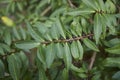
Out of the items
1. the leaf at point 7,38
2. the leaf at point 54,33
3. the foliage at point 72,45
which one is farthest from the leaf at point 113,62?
the leaf at point 7,38

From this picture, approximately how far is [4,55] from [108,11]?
2.38ft

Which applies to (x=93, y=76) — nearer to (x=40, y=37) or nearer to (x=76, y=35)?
(x=76, y=35)

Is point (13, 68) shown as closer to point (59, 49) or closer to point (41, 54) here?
point (41, 54)

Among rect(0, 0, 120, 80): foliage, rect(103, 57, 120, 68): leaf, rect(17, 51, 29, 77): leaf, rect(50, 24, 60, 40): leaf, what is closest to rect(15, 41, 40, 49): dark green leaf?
rect(0, 0, 120, 80): foliage

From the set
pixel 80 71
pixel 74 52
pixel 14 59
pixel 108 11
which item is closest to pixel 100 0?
pixel 108 11

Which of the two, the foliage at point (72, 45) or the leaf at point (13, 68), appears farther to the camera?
the leaf at point (13, 68)

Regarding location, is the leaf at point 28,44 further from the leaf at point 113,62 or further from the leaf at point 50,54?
the leaf at point 113,62

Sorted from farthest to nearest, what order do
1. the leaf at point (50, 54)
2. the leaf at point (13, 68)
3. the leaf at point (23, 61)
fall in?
1. the leaf at point (23, 61)
2. the leaf at point (13, 68)
3. the leaf at point (50, 54)

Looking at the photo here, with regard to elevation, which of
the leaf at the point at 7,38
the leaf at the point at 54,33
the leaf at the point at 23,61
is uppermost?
the leaf at the point at 54,33

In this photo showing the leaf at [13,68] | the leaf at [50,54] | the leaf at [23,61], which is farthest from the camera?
the leaf at [23,61]

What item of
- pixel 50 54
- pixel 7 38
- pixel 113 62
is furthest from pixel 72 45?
pixel 7 38

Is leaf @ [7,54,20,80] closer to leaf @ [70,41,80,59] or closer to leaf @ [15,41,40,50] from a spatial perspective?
leaf @ [15,41,40,50]

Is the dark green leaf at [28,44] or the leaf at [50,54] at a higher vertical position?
the dark green leaf at [28,44]

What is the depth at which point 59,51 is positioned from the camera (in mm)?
1415
